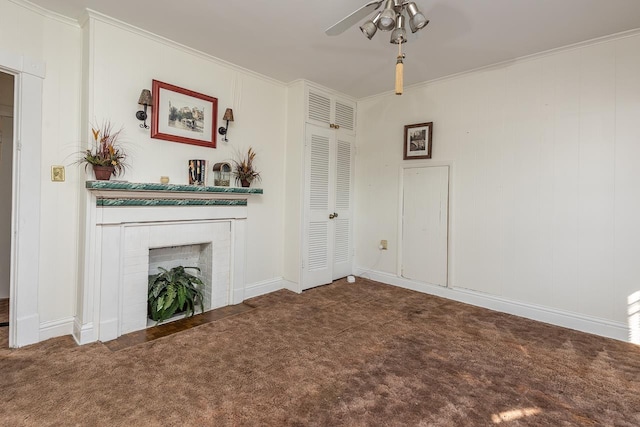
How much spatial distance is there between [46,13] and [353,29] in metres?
2.40

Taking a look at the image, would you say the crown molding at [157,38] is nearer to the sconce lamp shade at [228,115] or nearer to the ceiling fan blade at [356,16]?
the sconce lamp shade at [228,115]

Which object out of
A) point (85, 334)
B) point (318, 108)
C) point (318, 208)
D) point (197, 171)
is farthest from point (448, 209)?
point (85, 334)

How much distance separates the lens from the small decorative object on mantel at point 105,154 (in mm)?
2428

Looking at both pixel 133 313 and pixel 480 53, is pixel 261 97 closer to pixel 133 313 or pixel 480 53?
pixel 480 53

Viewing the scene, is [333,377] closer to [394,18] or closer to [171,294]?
[171,294]

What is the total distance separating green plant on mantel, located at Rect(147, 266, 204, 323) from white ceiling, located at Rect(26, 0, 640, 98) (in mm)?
2202

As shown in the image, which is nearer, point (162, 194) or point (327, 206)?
point (162, 194)

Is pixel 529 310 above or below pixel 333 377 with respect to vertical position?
above

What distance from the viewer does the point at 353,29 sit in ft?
8.70

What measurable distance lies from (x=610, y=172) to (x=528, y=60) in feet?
4.28

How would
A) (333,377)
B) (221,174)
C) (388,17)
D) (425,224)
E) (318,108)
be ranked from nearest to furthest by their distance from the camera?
(388,17) → (333,377) → (221,174) → (425,224) → (318,108)

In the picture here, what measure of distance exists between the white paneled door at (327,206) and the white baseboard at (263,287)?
0.32m

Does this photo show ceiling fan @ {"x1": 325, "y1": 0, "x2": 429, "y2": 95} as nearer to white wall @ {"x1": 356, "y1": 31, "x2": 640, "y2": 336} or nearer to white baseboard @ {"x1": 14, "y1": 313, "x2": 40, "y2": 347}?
white wall @ {"x1": 356, "y1": 31, "x2": 640, "y2": 336}

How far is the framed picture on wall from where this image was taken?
2.83 metres
